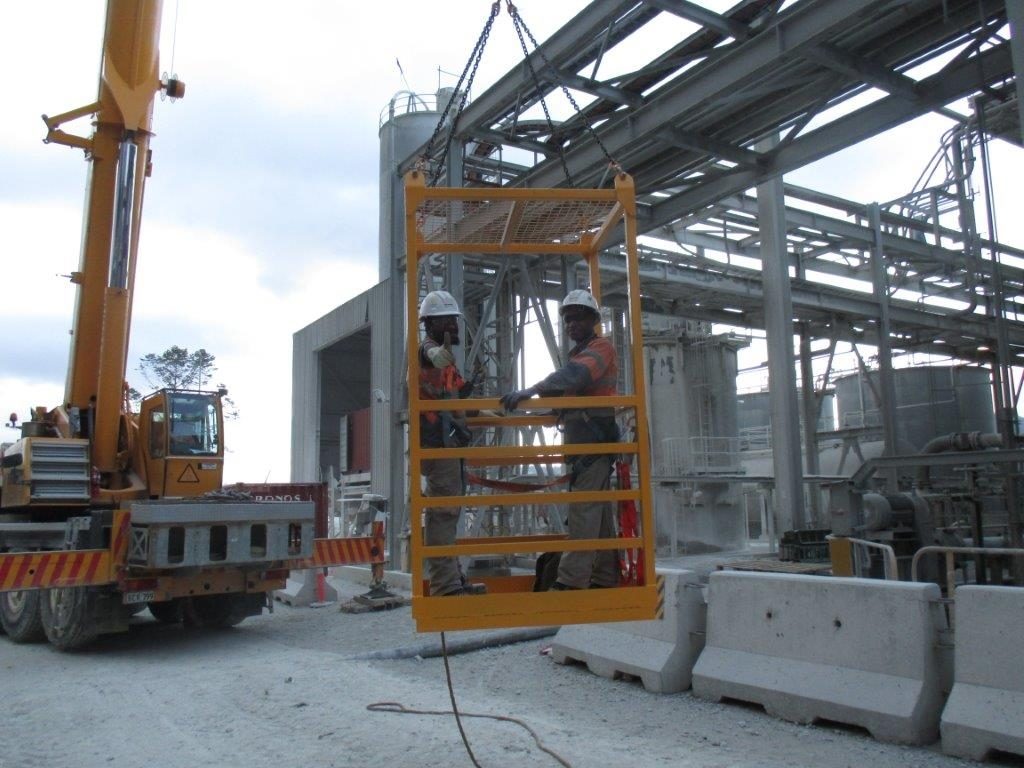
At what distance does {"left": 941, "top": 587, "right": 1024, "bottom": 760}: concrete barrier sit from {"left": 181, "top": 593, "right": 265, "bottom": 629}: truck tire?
27.0 feet

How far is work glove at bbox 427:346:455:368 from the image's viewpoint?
460cm

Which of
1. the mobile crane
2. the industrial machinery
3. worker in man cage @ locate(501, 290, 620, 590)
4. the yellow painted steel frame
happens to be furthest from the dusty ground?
the industrial machinery

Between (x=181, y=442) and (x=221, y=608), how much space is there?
2.22m

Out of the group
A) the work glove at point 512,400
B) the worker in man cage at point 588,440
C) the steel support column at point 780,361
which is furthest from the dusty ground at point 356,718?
the steel support column at point 780,361

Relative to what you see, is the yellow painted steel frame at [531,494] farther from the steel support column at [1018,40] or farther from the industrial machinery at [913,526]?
the industrial machinery at [913,526]

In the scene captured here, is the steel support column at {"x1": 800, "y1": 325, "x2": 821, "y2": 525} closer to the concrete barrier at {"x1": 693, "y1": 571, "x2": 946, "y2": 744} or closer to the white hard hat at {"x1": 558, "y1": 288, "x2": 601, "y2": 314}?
the concrete barrier at {"x1": 693, "y1": 571, "x2": 946, "y2": 744}

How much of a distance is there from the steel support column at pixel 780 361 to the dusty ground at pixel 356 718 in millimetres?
9182

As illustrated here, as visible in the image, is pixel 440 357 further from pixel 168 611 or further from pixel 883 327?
pixel 883 327

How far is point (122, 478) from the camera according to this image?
10.8 metres

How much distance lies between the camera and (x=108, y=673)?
336 inches

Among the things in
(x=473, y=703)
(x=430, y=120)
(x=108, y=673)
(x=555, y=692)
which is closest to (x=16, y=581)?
(x=108, y=673)

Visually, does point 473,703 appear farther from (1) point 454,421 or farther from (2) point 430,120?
(2) point 430,120

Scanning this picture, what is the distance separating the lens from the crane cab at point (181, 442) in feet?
34.0

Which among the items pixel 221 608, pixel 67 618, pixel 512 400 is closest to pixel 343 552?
pixel 221 608
